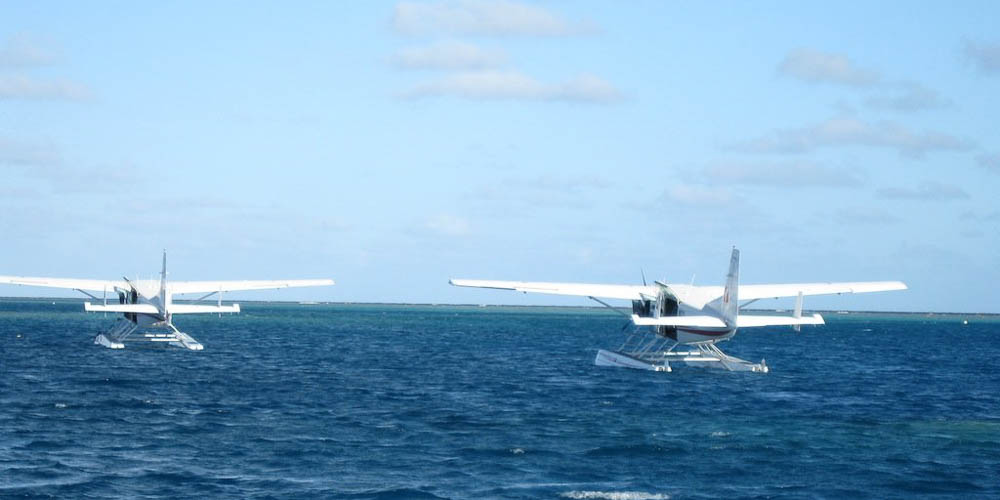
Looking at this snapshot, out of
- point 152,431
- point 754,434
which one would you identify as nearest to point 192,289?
point 152,431

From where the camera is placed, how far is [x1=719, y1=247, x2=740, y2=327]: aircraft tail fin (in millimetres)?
42969

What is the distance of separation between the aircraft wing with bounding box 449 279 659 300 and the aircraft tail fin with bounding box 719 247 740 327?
6493mm

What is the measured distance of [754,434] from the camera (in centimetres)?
2858

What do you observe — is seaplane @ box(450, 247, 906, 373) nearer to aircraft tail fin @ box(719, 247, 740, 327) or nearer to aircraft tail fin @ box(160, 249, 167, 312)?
aircraft tail fin @ box(719, 247, 740, 327)

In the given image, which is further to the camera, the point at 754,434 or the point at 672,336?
the point at 672,336

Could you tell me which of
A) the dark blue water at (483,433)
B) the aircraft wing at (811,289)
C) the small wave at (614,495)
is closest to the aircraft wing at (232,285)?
the dark blue water at (483,433)

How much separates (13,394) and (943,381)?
123ft

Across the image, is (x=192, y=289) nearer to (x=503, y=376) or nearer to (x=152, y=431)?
(x=503, y=376)

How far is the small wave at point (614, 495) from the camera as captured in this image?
2012 centimetres

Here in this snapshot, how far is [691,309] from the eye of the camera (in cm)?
4678

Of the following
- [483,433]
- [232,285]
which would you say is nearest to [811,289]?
[483,433]

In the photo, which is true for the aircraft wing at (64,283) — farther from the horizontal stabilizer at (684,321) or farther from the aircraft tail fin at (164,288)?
the horizontal stabilizer at (684,321)

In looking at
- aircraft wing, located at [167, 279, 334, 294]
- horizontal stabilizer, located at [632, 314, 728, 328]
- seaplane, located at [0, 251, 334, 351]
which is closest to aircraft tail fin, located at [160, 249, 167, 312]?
seaplane, located at [0, 251, 334, 351]

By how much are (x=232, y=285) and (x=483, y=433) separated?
4651 centimetres
